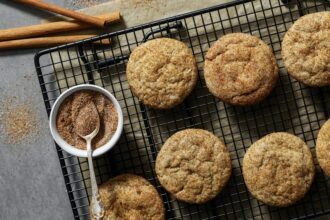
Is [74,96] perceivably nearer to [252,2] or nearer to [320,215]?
[252,2]

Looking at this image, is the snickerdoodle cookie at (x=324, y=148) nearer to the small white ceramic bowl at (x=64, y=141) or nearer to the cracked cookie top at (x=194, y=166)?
the cracked cookie top at (x=194, y=166)

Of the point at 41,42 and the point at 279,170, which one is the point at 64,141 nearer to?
the point at 41,42

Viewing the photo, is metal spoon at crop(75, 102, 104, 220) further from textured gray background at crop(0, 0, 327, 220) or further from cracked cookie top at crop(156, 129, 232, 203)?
textured gray background at crop(0, 0, 327, 220)

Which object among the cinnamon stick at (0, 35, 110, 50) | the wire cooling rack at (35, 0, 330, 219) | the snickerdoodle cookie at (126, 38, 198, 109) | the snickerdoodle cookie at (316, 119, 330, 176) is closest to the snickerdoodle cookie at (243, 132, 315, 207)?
the snickerdoodle cookie at (316, 119, 330, 176)

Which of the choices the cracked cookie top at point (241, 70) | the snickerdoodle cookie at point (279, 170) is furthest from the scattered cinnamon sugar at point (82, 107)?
the snickerdoodle cookie at point (279, 170)

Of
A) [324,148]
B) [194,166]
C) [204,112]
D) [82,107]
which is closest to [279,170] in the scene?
[324,148]

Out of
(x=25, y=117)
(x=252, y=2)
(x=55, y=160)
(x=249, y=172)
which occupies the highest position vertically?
(x=252, y=2)

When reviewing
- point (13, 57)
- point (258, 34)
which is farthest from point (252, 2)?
point (13, 57)
